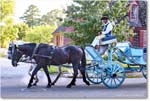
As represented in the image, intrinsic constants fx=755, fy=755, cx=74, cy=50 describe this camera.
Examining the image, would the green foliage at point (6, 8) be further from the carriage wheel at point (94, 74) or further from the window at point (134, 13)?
the window at point (134, 13)

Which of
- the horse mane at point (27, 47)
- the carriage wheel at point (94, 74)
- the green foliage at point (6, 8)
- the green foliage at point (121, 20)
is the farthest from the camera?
the carriage wheel at point (94, 74)

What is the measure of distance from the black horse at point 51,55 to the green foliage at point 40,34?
0.11 metres

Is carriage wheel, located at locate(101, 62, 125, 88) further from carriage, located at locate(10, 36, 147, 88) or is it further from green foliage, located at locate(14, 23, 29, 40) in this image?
green foliage, located at locate(14, 23, 29, 40)

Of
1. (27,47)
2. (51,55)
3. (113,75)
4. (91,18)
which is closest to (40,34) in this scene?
(27,47)

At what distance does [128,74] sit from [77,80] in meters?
0.67

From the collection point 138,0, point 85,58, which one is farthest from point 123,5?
point 85,58

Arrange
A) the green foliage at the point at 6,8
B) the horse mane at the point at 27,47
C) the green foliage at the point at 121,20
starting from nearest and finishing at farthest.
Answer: the green foliage at the point at 6,8 → the green foliage at the point at 121,20 → the horse mane at the point at 27,47

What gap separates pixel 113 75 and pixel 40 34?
1.11 metres

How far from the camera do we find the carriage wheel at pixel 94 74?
9.32 metres

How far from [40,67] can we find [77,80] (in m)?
0.48

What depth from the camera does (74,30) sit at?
30.6ft

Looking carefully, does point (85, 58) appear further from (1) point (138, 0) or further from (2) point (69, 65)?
(1) point (138, 0)

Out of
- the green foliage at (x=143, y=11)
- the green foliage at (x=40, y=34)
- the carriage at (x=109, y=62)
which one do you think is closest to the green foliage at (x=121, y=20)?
the carriage at (x=109, y=62)

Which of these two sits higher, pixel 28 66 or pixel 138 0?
pixel 138 0
